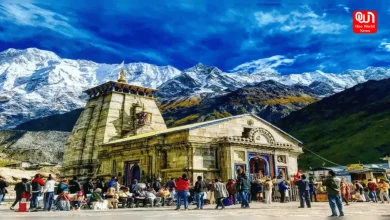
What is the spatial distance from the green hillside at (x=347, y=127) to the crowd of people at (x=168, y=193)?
37.8m

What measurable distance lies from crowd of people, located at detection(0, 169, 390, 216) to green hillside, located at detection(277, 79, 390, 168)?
37.8 m

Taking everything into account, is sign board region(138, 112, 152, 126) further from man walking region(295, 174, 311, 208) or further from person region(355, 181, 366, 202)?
man walking region(295, 174, 311, 208)

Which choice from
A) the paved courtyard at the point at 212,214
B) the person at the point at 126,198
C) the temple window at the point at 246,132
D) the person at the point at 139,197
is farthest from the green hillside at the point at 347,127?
the paved courtyard at the point at 212,214

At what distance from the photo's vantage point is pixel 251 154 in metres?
31.7

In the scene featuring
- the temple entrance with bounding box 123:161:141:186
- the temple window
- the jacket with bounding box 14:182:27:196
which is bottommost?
the jacket with bounding box 14:182:27:196

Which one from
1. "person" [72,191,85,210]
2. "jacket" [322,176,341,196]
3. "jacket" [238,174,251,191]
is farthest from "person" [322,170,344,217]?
"person" [72,191,85,210]

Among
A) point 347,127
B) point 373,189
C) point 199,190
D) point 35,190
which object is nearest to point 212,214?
point 199,190

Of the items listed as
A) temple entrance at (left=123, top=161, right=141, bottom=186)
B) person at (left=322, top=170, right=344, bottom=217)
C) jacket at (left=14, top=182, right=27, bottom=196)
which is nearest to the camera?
person at (left=322, top=170, right=344, bottom=217)

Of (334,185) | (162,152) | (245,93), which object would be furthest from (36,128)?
(334,185)

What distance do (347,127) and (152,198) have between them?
327ft

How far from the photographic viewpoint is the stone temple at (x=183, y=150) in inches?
1196

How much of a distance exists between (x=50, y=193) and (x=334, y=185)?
1352 centimetres

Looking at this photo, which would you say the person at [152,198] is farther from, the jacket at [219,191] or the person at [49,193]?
the person at [49,193]

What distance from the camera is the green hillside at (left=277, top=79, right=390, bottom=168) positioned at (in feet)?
292
